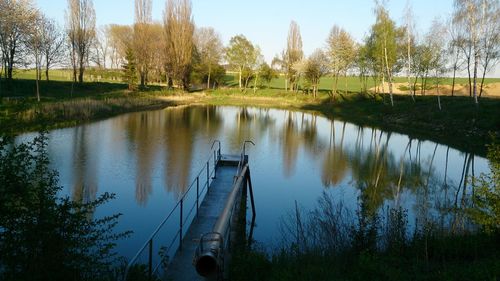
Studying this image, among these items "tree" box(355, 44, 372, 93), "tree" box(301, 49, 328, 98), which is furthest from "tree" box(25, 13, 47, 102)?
"tree" box(301, 49, 328, 98)

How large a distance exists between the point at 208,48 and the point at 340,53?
86.4 feet

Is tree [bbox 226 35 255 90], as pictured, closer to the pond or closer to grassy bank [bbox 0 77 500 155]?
grassy bank [bbox 0 77 500 155]

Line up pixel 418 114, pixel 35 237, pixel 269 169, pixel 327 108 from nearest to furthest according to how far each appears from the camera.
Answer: pixel 35 237
pixel 269 169
pixel 418 114
pixel 327 108

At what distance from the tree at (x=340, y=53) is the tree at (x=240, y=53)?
1837cm

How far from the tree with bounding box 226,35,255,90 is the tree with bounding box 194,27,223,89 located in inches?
86.6

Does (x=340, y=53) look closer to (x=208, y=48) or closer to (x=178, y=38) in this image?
(x=178, y=38)

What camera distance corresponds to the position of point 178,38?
178 feet

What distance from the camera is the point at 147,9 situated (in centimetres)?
5238

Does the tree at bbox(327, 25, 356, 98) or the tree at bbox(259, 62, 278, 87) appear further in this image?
the tree at bbox(259, 62, 278, 87)

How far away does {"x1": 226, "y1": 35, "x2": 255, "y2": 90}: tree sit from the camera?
67631 mm

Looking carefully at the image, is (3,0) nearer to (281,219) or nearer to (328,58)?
(281,219)

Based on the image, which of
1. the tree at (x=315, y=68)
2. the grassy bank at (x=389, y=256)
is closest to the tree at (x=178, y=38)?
the tree at (x=315, y=68)

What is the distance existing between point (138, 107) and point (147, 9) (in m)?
19.3

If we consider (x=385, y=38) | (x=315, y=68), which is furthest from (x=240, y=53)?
(x=385, y=38)
